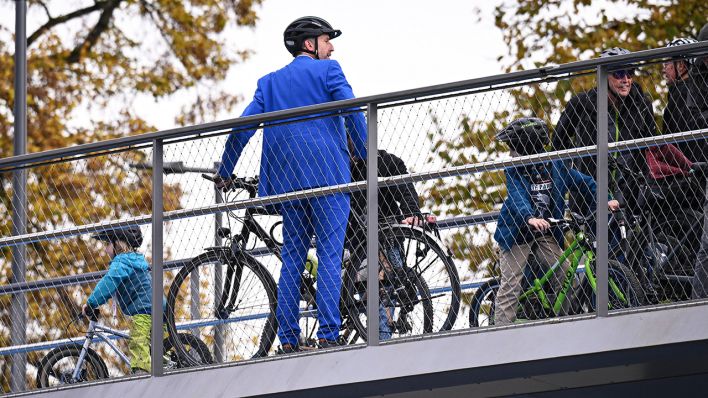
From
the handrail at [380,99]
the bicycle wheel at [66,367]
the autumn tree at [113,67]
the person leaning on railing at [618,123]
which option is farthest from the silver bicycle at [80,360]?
the autumn tree at [113,67]

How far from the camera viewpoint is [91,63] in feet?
84.9

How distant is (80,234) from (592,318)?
3652 millimetres

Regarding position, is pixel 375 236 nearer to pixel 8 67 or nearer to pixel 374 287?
pixel 374 287

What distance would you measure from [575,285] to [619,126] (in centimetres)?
92

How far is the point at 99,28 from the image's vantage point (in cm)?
2656

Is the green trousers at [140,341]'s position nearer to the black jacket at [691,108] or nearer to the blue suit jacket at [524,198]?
the blue suit jacket at [524,198]

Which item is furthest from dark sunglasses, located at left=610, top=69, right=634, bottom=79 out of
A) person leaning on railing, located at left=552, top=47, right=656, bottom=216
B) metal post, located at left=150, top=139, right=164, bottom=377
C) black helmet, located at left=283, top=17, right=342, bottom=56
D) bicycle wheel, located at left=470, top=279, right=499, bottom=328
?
metal post, located at left=150, top=139, right=164, bottom=377

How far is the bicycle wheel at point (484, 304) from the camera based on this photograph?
32.5 ft

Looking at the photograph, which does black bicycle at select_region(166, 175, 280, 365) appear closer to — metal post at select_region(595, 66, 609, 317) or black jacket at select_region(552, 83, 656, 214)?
black jacket at select_region(552, 83, 656, 214)

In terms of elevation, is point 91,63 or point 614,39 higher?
point 91,63

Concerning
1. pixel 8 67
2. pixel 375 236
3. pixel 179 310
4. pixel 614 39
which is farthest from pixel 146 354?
pixel 8 67

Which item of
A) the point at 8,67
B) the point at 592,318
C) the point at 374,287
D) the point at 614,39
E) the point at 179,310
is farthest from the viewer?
the point at 8,67

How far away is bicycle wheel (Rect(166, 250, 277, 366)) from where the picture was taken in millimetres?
10500

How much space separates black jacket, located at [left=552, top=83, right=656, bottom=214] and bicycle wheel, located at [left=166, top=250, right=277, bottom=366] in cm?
217
